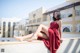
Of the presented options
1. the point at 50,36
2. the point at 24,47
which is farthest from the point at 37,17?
the point at 24,47

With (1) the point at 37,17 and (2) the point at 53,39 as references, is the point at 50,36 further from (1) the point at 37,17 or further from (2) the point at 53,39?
(1) the point at 37,17

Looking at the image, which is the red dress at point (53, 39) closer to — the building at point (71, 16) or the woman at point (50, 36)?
the woman at point (50, 36)

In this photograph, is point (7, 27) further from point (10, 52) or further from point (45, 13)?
point (10, 52)

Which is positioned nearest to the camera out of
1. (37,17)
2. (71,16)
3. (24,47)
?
(24,47)

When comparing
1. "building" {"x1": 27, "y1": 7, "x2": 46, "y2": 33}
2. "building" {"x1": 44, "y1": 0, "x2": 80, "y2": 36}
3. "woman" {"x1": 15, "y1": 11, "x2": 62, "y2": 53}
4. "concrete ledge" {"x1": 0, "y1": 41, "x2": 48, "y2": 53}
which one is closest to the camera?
"concrete ledge" {"x1": 0, "y1": 41, "x2": 48, "y2": 53}

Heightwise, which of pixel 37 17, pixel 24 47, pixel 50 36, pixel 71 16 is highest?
pixel 37 17

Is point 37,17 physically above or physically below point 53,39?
above

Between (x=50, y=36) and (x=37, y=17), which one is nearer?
(x=50, y=36)

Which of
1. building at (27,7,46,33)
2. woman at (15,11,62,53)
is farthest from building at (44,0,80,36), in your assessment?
woman at (15,11,62,53)

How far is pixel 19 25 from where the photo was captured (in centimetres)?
1484

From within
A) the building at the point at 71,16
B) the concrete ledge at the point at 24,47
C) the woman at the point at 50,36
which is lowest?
the concrete ledge at the point at 24,47

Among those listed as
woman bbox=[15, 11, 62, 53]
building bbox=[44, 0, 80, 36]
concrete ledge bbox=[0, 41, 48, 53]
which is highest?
building bbox=[44, 0, 80, 36]

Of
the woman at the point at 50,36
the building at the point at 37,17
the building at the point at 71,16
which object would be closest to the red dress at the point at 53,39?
the woman at the point at 50,36

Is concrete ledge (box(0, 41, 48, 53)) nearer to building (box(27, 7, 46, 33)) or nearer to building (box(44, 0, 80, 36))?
building (box(44, 0, 80, 36))
